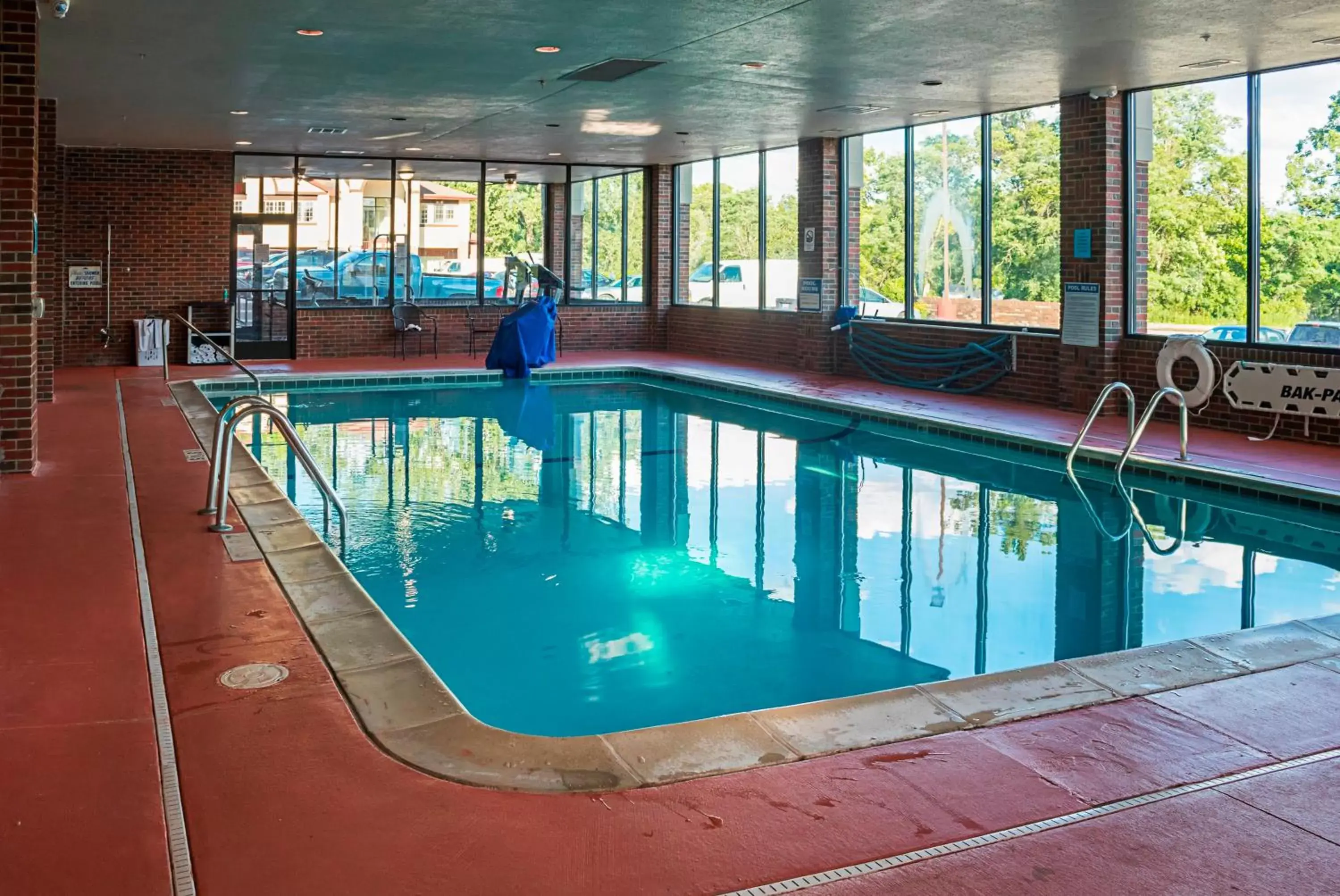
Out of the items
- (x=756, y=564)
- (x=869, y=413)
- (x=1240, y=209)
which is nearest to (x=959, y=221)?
(x=869, y=413)

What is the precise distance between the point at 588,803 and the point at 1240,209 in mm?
7902

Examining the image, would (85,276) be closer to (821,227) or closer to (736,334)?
(736,334)

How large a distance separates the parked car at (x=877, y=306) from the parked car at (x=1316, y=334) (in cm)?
429

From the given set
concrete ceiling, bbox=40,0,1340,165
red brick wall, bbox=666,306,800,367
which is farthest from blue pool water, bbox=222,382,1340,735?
red brick wall, bbox=666,306,800,367

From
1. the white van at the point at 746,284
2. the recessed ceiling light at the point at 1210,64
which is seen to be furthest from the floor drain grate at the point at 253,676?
the white van at the point at 746,284

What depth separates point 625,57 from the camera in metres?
8.28

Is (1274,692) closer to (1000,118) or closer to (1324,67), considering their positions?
(1324,67)

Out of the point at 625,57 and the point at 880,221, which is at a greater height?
the point at 625,57

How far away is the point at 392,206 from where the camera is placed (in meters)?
15.8

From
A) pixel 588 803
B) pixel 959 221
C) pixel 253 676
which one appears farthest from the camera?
pixel 959 221

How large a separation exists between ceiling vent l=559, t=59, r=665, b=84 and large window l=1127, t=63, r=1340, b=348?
3913mm

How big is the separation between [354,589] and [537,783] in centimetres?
195

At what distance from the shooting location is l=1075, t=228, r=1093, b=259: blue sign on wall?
974 centimetres

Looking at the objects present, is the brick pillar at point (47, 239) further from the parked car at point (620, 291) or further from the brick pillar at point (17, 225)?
the parked car at point (620, 291)
